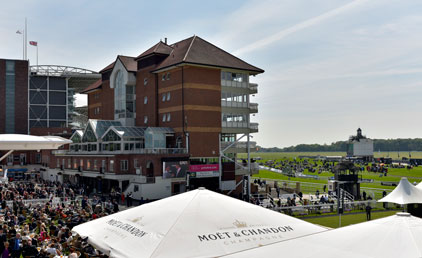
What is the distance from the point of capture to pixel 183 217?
372 inches

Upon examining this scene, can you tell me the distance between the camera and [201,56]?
154 ft

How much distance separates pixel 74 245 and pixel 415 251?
39.6 ft

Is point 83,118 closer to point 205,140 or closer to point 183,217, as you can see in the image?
point 205,140

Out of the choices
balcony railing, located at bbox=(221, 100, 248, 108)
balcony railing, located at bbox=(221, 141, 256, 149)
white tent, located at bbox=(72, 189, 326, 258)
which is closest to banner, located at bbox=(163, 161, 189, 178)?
balcony railing, located at bbox=(221, 141, 256, 149)

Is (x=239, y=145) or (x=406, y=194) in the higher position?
(x=239, y=145)

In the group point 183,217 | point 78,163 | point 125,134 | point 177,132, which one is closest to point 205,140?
point 177,132

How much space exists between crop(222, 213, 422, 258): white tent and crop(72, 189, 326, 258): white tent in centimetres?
223

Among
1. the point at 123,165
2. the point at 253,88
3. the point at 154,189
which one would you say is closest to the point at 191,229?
the point at 154,189

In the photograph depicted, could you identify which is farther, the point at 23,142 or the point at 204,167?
the point at 204,167

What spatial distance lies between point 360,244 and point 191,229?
383 centimetres

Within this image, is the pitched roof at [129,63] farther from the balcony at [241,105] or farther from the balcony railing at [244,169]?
the balcony railing at [244,169]

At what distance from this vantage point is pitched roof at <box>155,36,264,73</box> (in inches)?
1797

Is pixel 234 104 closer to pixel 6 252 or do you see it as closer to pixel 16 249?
pixel 16 249

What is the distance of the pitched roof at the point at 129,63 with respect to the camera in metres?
53.2
